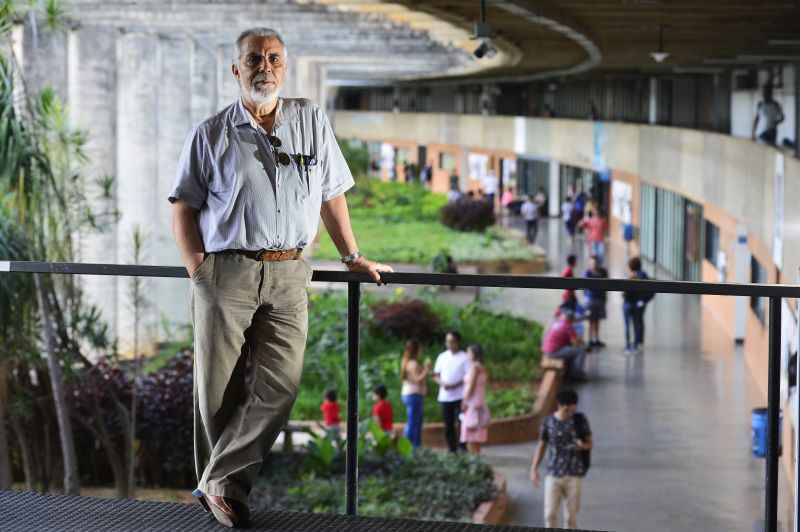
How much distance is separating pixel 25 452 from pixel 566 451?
562cm

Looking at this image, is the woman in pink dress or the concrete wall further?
the concrete wall

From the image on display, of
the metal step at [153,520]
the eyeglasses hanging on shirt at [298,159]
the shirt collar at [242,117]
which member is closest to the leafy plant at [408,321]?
the metal step at [153,520]

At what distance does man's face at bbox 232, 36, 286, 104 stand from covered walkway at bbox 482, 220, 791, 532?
1019 cm

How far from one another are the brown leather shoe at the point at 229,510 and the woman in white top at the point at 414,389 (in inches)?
494

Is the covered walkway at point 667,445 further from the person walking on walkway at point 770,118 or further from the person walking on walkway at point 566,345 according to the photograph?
the person walking on walkway at point 770,118

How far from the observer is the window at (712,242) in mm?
31422

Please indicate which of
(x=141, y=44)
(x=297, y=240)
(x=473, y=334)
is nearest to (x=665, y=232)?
(x=473, y=334)

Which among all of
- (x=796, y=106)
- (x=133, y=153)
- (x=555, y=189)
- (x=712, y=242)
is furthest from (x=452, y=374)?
(x=555, y=189)

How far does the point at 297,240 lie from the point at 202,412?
66 centimetres

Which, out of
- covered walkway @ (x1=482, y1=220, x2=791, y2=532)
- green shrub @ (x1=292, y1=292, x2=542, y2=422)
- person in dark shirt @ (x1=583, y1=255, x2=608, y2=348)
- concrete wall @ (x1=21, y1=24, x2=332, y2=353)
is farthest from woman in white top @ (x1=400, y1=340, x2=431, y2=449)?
person in dark shirt @ (x1=583, y1=255, x2=608, y2=348)

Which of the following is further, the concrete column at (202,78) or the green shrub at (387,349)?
the concrete column at (202,78)

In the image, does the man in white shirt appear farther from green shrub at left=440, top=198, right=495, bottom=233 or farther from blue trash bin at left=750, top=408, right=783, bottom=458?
green shrub at left=440, top=198, right=495, bottom=233

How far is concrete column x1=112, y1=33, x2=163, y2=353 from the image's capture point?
2294cm

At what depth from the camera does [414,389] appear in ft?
57.2
